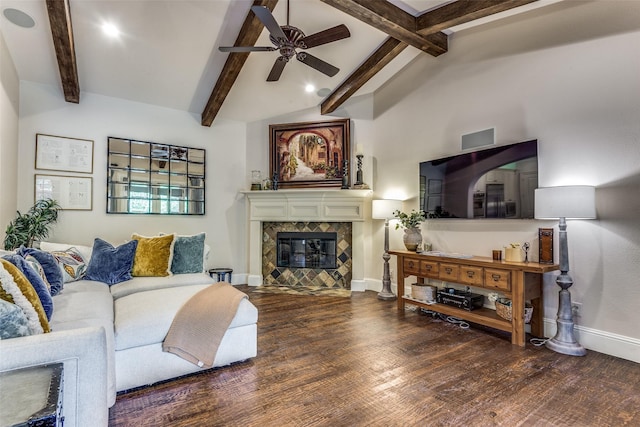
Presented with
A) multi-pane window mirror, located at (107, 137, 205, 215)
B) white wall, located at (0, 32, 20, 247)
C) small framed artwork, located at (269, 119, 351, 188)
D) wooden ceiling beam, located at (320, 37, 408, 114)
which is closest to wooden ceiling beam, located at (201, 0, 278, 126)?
multi-pane window mirror, located at (107, 137, 205, 215)

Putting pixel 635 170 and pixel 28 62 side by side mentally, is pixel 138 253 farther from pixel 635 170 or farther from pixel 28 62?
pixel 635 170

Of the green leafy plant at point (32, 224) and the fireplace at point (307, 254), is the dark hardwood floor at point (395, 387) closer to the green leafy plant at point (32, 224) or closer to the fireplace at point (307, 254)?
the fireplace at point (307, 254)

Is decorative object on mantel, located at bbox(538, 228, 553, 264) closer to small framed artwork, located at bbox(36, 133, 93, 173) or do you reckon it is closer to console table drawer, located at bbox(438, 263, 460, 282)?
console table drawer, located at bbox(438, 263, 460, 282)

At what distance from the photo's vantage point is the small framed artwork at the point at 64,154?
3.80 metres

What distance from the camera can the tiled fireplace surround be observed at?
4.76 metres

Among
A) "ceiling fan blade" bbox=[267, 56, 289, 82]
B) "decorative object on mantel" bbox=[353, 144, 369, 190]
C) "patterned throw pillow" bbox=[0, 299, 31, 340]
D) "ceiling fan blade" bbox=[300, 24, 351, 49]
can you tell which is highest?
A: "ceiling fan blade" bbox=[300, 24, 351, 49]

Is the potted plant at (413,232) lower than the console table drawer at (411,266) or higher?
higher

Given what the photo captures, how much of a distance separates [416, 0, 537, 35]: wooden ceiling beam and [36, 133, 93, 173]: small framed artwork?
173 inches

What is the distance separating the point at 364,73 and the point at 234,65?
5.55 ft

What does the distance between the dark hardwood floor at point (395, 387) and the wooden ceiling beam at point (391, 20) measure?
10.1 feet

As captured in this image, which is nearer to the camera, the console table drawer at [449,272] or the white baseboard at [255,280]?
the console table drawer at [449,272]

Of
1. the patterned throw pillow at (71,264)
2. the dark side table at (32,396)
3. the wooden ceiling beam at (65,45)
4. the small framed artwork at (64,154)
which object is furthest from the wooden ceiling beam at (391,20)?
the small framed artwork at (64,154)

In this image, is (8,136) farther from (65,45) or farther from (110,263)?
(110,263)

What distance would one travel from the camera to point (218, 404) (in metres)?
1.82
